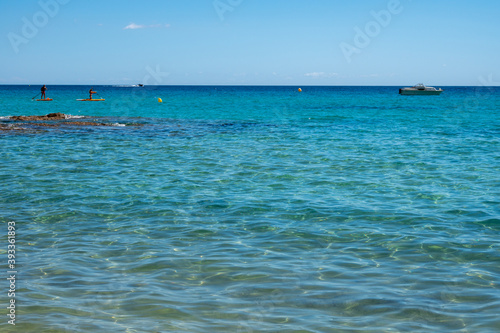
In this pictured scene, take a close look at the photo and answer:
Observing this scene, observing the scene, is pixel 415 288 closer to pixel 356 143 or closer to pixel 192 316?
pixel 192 316

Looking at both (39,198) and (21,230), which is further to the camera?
(39,198)

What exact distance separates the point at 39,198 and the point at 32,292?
664 cm

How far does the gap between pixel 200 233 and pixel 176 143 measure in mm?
16744

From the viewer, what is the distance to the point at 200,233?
10.3 metres

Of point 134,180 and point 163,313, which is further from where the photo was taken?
point 134,180

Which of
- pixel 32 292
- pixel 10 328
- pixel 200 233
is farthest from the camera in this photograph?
pixel 200 233

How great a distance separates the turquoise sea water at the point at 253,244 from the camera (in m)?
6.69

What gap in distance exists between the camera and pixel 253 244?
9.64 metres

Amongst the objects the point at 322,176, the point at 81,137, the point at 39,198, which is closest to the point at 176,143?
the point at 81,137

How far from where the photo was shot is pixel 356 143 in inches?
1060

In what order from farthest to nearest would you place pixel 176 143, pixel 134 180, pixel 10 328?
pixel 176 143 → pixel 134 180 → pixel 10 328

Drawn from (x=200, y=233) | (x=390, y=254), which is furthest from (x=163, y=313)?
(x=390, y=254)

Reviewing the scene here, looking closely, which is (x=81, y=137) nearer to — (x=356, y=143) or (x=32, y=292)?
(x=356, y=143)

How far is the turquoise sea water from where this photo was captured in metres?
6.69
